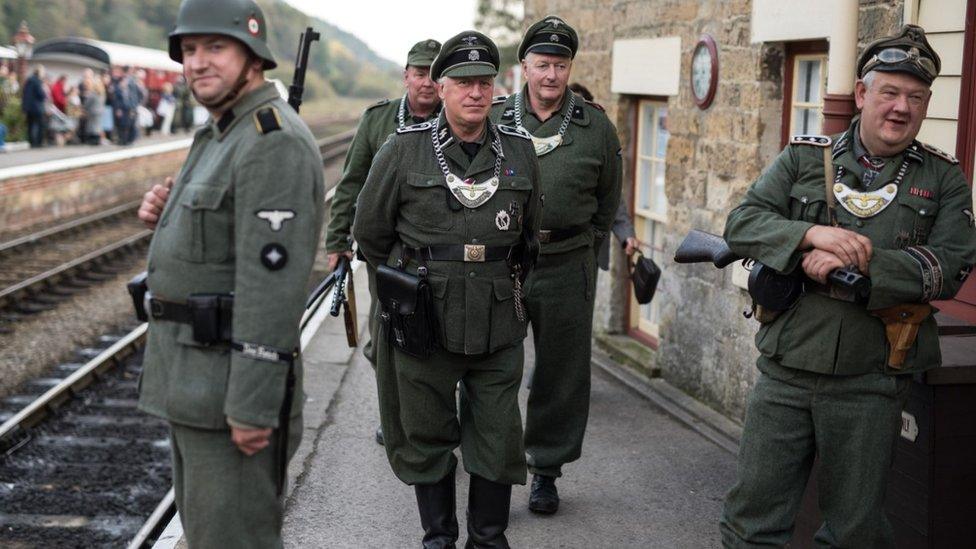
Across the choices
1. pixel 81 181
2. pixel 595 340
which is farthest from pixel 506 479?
pixel 81 181

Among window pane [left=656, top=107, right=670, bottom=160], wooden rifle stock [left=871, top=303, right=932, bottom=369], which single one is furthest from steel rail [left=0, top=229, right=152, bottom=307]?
wooden rifle stock [left=871, top=303, right=932, bottom=369]

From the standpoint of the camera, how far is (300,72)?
6.00 meters

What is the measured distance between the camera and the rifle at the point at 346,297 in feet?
21.2

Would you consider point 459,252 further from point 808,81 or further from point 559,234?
point 808,81

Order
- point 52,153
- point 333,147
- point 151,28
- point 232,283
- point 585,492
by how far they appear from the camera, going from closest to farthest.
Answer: point 232,283 → point 585,492 → point 52,153 → point 333,147 → point 151,28

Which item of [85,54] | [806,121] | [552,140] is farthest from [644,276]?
[85,54]

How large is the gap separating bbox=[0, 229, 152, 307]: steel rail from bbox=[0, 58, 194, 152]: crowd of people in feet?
27.3

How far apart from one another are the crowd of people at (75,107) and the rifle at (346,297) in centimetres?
2131

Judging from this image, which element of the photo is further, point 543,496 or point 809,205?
point 543,496

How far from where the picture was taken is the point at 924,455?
427 centimetres

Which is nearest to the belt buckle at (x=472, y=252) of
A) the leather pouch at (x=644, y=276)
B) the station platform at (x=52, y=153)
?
the leather pouch at (x=644, y=276)

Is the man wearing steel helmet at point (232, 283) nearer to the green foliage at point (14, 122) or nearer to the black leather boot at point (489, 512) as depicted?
the black leather boot at point (489, 512)

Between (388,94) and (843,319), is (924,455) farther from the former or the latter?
(388,94)

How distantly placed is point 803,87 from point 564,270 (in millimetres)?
2172
